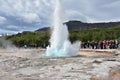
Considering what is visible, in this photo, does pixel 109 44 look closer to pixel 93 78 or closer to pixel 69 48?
pixel 69 48

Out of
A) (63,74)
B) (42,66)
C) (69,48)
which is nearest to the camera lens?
(63,74)

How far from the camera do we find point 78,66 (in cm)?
1742

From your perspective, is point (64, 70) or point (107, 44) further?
point (107, 44)

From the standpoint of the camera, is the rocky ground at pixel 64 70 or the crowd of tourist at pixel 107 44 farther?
the crowd of tourist at pixel 107 44

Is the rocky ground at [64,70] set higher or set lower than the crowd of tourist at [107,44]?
lower

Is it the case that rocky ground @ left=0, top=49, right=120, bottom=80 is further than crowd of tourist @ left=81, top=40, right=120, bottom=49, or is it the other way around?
crowd of tourist @ left=81, top=40, right=120, bottom=49

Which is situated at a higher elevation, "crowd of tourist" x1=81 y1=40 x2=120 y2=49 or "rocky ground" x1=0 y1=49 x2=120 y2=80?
Result: "crowd of tourist" x1=81 y1=40 x2=120 y2=49

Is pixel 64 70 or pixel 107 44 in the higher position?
pixel 107 44

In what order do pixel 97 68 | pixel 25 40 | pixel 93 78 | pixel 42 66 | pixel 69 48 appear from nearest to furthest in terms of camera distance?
pixel 93 78 < pixel 97 68 < pixel 42 66 < pixel 69 48 < pixel 25 40

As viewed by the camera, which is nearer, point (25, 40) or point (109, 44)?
point (109, 44)

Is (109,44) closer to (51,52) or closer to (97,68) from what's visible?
(51,52)

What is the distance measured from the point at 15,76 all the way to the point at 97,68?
4216mm

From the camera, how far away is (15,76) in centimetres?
1584

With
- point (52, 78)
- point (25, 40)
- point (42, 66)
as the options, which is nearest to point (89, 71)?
point (52, 78)
